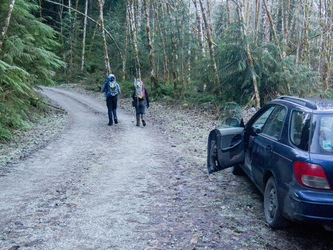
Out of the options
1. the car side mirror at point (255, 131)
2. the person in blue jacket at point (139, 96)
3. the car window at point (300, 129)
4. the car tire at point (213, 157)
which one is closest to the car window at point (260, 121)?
the car side mirror at point (255, 131)

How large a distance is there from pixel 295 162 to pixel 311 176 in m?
0.23

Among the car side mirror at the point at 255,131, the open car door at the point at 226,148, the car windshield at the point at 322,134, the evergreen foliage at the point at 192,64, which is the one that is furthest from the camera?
the evergreen foliage at the point at 192,64

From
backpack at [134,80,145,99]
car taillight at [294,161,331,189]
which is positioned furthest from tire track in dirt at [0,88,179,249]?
backpack at [134,80,145,99]

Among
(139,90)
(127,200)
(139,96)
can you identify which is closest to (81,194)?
(127,200)

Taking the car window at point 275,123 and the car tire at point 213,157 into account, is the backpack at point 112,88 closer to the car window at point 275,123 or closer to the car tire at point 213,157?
the car tire at point 213,157

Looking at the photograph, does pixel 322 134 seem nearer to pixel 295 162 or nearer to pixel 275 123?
pixel 295 162

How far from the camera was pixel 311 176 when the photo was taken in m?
3.45

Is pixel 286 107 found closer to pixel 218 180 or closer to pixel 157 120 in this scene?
pixel 218 180

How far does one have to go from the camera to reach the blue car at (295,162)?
3414mm

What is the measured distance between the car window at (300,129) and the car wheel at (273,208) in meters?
0.69

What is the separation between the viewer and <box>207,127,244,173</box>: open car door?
5.39m

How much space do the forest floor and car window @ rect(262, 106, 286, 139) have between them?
128 centimetres

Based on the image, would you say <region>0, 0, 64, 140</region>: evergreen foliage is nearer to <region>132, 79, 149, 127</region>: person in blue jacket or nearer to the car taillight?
<region>132, 79, 149, 127</region>: person in blue jacket

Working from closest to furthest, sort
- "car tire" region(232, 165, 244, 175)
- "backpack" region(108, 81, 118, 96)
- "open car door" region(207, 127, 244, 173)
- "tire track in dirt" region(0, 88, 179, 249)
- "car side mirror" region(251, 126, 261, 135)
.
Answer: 1. "tire track in dirt" region(0, 88, 179, 249)
2. "car side mirror" region(251, 126, 261, 135)
3. "open car door" region(207, 127, 244, 173)
4. "car tire" region(232, 165, 244, 175)
5. "backpack" region(108, 81, 118, 96)
